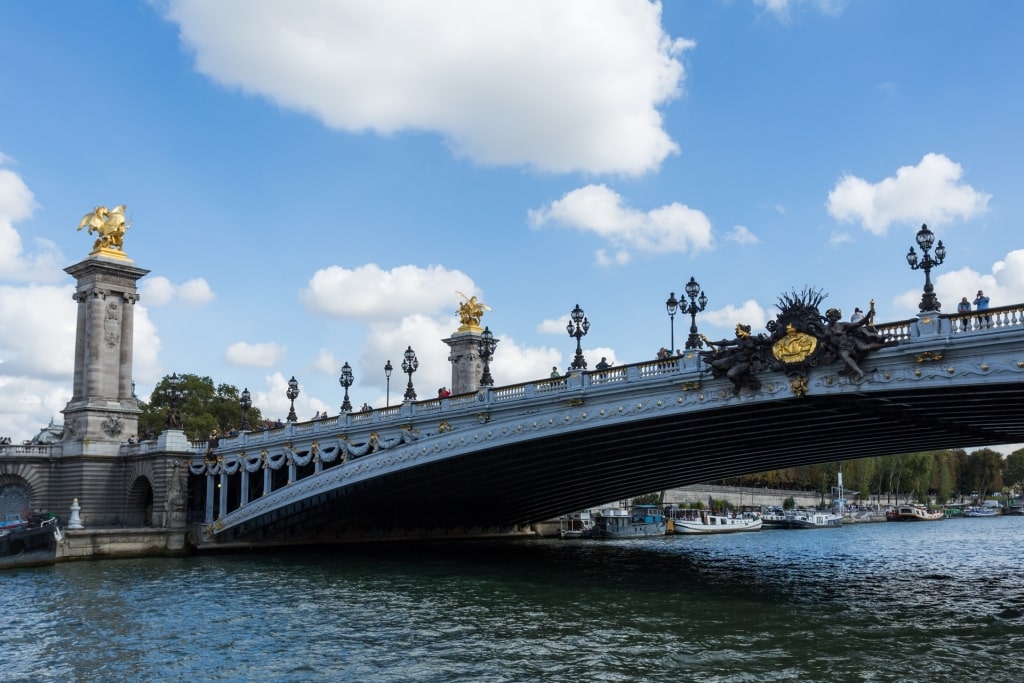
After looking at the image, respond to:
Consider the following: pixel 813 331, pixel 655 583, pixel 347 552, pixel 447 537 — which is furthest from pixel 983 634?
pixel 447 537

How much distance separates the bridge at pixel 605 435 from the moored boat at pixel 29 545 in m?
9.39

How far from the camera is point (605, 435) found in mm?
37875

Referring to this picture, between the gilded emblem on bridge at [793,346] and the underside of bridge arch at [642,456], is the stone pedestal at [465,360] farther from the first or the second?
the gilded emblem on bridge at [793,346]

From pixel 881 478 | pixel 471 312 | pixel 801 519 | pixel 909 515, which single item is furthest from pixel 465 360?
pixel 881 478

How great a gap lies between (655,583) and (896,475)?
10949 centimetres

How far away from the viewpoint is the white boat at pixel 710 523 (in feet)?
264

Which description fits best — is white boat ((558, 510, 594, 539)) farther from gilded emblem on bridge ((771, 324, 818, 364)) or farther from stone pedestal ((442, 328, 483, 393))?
gilded emblem on bridge ((771, 324, 818, 364))

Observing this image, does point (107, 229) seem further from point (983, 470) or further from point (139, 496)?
point (983, 470)

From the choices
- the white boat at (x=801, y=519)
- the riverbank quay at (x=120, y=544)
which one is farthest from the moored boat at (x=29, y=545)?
the white boat at (x=801, y=519)

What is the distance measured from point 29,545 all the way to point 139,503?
15.7 metres

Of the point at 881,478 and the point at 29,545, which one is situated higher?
the point at 881,478

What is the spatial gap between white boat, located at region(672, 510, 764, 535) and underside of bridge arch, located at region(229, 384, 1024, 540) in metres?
20.7

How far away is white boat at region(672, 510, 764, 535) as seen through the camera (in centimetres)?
8038

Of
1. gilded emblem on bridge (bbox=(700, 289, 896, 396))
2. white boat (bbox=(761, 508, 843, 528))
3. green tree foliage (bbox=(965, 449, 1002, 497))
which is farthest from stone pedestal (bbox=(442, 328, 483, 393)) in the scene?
green tree foliage (bbox=(965, 449, 1002, 497))
